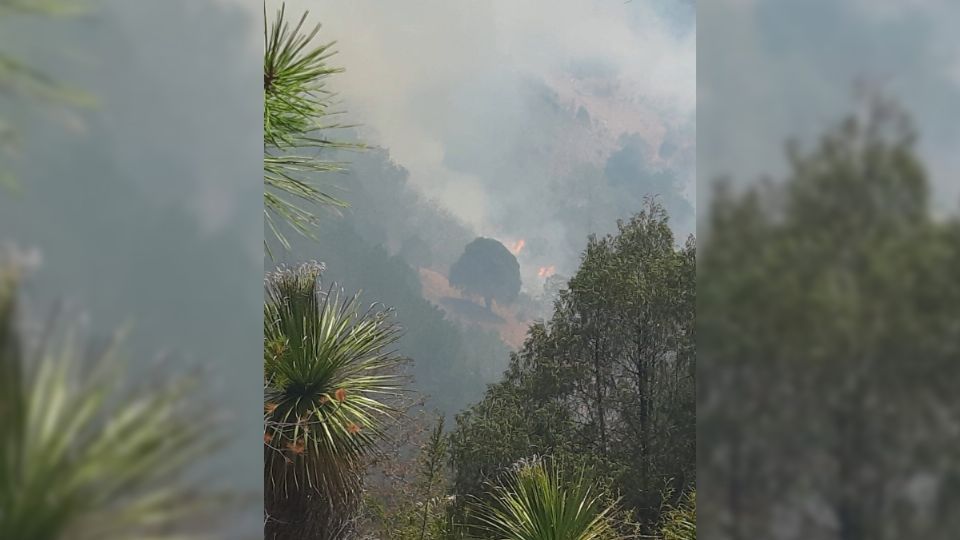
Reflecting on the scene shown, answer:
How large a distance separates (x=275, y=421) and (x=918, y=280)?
10.2 ft

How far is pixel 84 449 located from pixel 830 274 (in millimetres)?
693

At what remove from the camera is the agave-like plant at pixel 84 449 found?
1.99 feet

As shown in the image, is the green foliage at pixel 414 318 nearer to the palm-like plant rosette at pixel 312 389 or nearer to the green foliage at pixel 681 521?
the palm-like plant rosette at pixel 312 389

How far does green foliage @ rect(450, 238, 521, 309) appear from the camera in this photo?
14.4 feet

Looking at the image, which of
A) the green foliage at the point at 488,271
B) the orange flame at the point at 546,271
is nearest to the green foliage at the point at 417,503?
the green foliage at the point at 488,271

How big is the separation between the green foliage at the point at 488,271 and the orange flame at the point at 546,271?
0.12 meters

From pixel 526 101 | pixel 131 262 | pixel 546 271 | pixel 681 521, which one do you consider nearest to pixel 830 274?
pixel 131 262

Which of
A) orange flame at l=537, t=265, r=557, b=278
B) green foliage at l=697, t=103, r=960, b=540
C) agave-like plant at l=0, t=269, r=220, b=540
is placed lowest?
agave-like plant at l=0, t=269, r=220, b=540

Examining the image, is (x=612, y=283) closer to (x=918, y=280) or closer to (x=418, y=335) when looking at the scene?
(x=418, y=335)

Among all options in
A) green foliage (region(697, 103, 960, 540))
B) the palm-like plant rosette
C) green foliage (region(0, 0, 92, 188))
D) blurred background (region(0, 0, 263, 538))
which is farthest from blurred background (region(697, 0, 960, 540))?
the palm-like plant rosette

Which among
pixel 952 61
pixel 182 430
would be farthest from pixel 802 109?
pixel 182 430

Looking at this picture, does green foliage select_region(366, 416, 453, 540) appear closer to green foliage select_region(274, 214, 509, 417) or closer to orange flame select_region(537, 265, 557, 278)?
green foliage select_region(274, 214, 509, 417)

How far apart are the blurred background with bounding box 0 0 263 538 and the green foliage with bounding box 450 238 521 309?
11.9 ft

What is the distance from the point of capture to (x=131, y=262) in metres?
0.69
